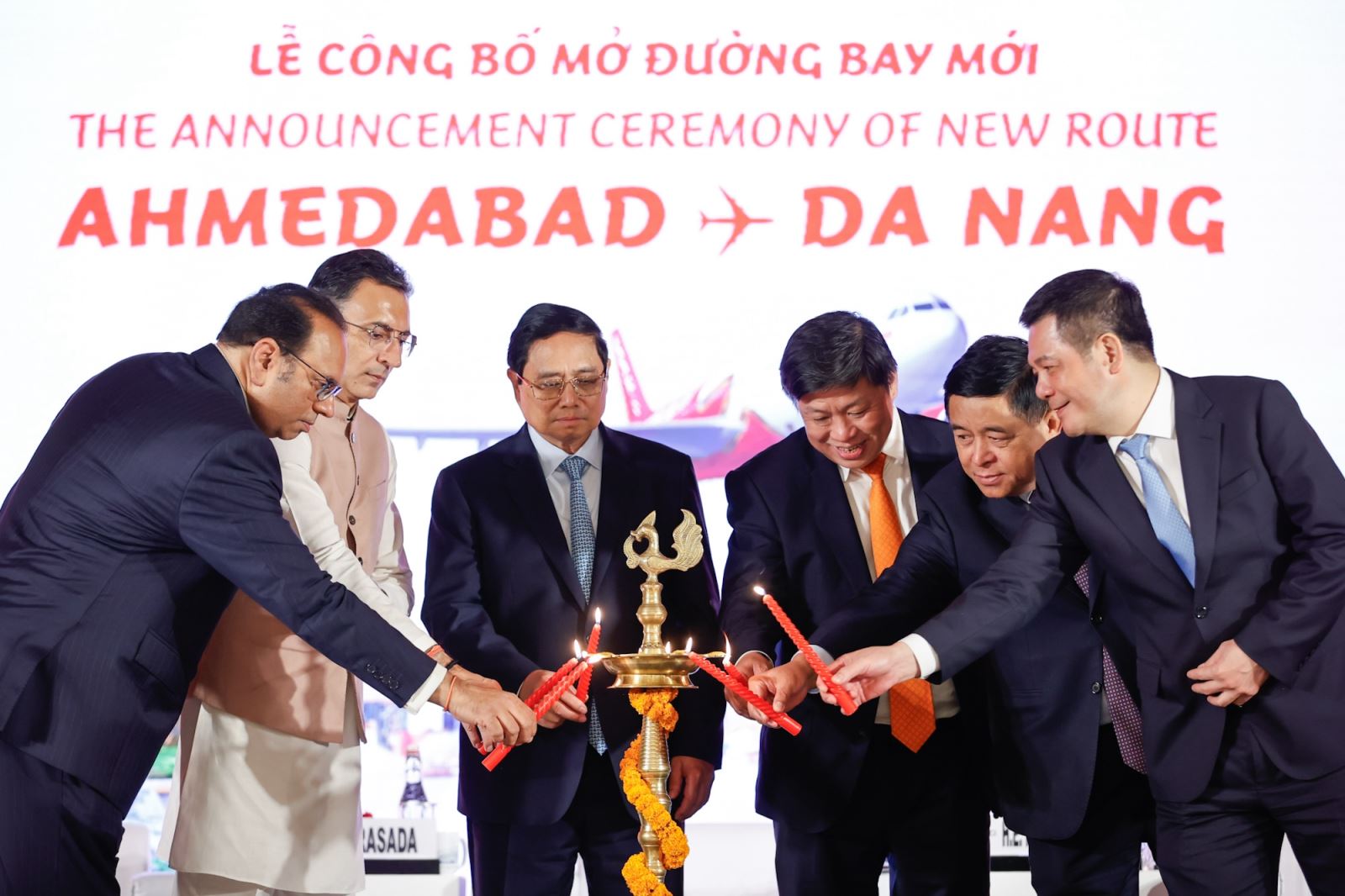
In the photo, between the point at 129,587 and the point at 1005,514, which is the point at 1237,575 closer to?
the point at 1005,514

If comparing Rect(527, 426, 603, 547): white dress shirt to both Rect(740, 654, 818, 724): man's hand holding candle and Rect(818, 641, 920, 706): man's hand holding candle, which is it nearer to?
Rect(740, 654, 818, 724): man's hand holding candle

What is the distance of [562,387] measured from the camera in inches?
124

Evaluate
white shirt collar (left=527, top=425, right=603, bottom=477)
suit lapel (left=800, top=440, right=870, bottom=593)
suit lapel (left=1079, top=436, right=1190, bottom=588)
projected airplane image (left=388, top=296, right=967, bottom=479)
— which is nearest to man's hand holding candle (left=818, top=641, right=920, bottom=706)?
suit lapel (left=800, top=440, right=870, bottom=593)

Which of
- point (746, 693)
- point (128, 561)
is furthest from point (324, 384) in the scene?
point (746, 693)

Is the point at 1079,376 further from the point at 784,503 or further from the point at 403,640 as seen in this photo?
the point at 403,640

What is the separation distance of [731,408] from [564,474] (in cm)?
128

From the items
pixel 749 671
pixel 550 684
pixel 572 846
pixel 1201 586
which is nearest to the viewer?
pixel 550 684

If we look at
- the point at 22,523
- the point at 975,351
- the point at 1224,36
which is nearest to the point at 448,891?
the point at 22,523

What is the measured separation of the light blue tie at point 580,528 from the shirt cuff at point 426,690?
1.46 ft

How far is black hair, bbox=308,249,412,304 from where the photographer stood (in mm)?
3270

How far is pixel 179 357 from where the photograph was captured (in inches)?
104

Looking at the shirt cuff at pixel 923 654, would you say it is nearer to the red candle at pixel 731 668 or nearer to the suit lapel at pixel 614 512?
the red candle at pixel 731 668

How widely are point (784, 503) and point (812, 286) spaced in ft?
4.57

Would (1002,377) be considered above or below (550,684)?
above
